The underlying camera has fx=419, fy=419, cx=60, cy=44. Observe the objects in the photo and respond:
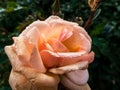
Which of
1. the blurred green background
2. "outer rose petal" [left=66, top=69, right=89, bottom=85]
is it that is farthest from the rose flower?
the blurred green background

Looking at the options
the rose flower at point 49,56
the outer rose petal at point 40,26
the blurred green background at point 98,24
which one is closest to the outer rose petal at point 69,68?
the rose flower at point 49,56

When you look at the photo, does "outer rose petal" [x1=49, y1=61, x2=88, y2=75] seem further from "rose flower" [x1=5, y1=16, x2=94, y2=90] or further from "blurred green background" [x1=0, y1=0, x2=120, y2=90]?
"blurred green background" [x1=0, y1=0, x2=120, y2=90]

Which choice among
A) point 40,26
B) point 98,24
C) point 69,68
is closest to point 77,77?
point 69,68

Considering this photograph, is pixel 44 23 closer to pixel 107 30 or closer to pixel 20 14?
pixel 20 14

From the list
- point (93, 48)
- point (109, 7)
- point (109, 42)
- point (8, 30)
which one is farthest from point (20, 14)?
point (109, 7)

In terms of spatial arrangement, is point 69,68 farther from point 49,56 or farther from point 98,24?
point 98,24

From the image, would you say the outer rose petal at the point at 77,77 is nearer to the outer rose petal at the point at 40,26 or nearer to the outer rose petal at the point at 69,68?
the outer rose petal at the point at 69,68

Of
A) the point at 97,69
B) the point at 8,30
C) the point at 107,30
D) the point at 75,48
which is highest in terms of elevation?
the point at 75,48

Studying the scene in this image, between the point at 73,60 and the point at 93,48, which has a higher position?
the point at 73,60

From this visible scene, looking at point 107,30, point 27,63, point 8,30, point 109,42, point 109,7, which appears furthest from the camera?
point 109,7
